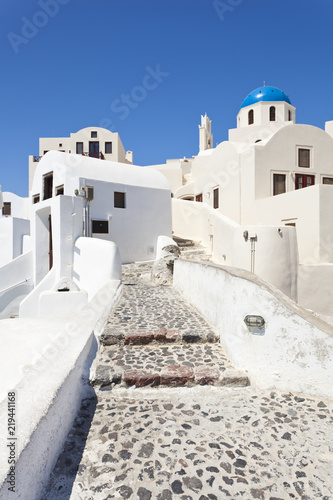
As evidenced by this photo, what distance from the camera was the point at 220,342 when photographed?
385 cm

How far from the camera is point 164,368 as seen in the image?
3.18 m

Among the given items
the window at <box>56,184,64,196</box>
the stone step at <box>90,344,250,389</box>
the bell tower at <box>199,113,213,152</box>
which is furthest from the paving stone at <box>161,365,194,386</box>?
the bell tower at <box>199,113,213,152</box>

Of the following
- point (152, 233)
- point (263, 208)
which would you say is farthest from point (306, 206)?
point (152, 233)

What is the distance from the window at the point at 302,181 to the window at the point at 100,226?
9.61 m

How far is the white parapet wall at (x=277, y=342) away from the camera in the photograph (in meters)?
2.83

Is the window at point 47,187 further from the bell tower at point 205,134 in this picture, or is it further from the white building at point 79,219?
the bell tower at point 205,134

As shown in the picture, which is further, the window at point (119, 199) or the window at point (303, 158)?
the window at point (303, 158)

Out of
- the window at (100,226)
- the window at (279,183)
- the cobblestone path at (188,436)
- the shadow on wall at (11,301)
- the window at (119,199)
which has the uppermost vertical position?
the window at (279,183)

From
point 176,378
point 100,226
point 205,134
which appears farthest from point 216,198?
point 205,134

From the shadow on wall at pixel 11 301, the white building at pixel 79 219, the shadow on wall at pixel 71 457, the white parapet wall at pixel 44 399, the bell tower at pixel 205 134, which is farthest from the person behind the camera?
the bell tower at pixel 205 134

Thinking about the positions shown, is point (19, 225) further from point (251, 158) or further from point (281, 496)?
point (281, 496)

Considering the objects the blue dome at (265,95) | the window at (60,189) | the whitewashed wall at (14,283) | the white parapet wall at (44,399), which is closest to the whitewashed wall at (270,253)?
the white parapet wall at (44,399)

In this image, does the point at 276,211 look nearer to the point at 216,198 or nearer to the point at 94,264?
the point at 216,198

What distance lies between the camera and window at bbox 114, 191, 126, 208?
44.7 feet
